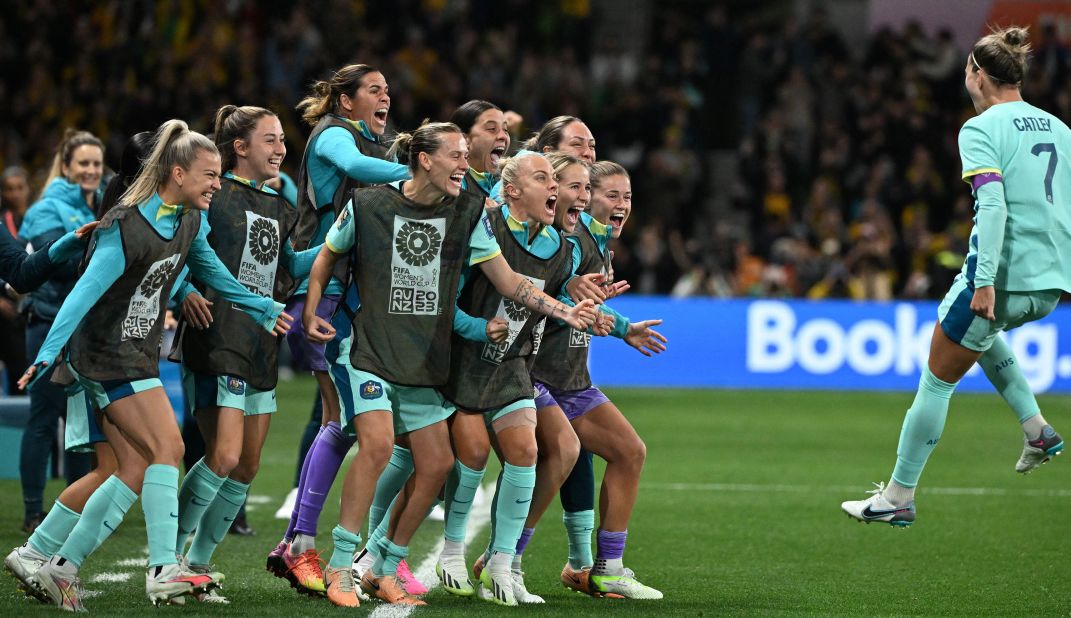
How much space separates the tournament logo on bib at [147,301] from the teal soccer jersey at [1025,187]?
3287 mm

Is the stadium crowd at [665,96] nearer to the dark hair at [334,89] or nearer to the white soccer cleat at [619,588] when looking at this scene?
the dark hair at [334,89]

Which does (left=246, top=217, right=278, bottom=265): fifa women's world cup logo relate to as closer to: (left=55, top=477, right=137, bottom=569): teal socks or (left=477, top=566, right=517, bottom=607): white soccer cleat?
(left=55, top=477, right=137, bottom=569): teal socks

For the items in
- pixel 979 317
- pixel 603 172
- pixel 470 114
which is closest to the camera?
pixel 979 317

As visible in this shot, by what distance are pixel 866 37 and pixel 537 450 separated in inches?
742

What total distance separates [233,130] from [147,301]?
981 mm

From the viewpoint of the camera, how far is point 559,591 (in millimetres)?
6449

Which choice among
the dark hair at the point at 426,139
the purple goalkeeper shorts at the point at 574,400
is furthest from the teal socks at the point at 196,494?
the dark hair at the point at 426,139

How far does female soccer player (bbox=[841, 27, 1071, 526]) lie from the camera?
5.87 meters

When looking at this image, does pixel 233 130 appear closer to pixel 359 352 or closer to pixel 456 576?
pixel 359 352

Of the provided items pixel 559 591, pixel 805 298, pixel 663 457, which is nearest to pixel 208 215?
pixel 559 591

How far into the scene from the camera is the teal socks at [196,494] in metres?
6.12

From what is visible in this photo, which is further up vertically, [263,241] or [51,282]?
[263,241]

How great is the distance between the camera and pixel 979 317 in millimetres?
6020

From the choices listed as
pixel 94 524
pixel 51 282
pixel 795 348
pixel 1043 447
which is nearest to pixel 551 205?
pixel 94 524
